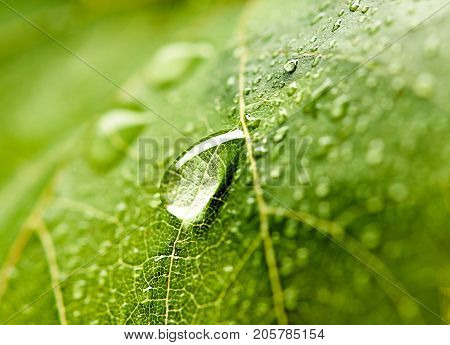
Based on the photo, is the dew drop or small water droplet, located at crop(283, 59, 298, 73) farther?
small water droplet, located at crop(283, 59, 298, 73)

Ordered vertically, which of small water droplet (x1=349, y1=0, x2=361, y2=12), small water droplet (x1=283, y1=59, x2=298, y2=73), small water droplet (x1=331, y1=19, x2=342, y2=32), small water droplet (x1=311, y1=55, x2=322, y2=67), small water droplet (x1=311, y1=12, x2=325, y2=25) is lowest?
small water droplet (x1=311, y1=55, x2=322, y2=67)

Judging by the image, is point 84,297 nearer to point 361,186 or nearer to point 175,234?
point 175,234

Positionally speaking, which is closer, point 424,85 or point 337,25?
point 424,85

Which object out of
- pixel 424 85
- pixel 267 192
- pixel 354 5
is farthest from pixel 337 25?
pixel 267 192

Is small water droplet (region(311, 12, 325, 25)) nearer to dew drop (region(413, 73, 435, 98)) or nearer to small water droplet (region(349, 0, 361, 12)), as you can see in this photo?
small water droplet (region(349, 0, 361, 12))

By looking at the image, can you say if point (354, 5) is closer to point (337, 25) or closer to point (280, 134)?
point (337, 25)

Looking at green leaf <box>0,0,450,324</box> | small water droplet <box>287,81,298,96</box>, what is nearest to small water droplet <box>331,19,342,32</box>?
green leaf <box>0,0,450,324</box>

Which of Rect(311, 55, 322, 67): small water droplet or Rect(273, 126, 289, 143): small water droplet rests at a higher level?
Rect(311, 55, 322, 67): small water droplet

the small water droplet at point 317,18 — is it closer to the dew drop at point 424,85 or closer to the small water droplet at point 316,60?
the small water droplet at point 316,60
